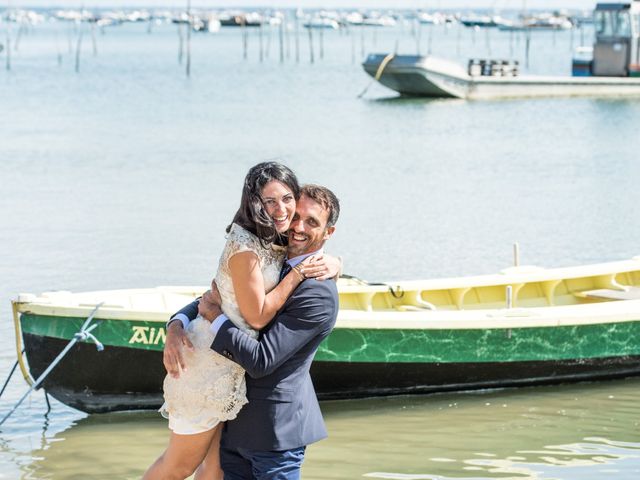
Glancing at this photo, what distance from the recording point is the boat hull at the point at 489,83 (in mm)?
40750

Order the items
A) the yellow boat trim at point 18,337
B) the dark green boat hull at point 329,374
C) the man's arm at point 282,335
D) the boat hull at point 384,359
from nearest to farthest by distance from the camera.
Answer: the man's arm at point 282,335 < the yellow boat trim at point 18,337 < the boat hull at point 384,359 < the dark green boat hull at point 329,374

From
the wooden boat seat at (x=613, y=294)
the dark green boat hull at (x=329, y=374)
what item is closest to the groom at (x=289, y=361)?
the dark green boat hull at (x=329, y=374)

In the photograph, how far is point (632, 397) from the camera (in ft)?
31.1

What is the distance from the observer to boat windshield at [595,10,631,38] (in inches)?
1572

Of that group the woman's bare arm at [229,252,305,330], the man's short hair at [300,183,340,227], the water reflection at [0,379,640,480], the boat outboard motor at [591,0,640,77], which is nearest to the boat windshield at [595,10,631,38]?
the boat outboard motor at [591,0,640,77]

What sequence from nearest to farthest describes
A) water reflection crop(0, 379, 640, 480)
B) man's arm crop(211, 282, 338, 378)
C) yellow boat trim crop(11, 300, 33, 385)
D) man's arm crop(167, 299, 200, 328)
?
man's arm crop(211, 282, 338, 378), man's arm crop(167, 299, 200, 328), water reflection crop(0, 379, 640, 480), yellow boat trim crop(11, 300, 33, 385)

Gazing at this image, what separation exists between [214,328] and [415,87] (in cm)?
3920

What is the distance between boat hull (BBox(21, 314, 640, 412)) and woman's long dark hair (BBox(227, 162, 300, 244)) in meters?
3.94

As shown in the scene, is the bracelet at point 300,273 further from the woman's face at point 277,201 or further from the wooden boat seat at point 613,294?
the wooden boat seat at point 613,294

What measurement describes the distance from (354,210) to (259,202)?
49.3ft

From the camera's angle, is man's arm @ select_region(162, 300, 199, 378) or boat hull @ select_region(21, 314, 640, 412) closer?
man's arm @ select_region(162, 300, 199, 378)

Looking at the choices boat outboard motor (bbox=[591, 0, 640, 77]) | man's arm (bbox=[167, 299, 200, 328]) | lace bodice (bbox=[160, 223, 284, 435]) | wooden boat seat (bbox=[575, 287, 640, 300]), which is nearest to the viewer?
lace bodice (bbox=[160, 223, 284, 435])

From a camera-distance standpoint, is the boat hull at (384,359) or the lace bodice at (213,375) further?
the boat hull at (384,359)

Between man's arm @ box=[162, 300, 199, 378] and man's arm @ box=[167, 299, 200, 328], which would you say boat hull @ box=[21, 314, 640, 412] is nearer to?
man's arm @ box=[167, 299, 200, 328]
